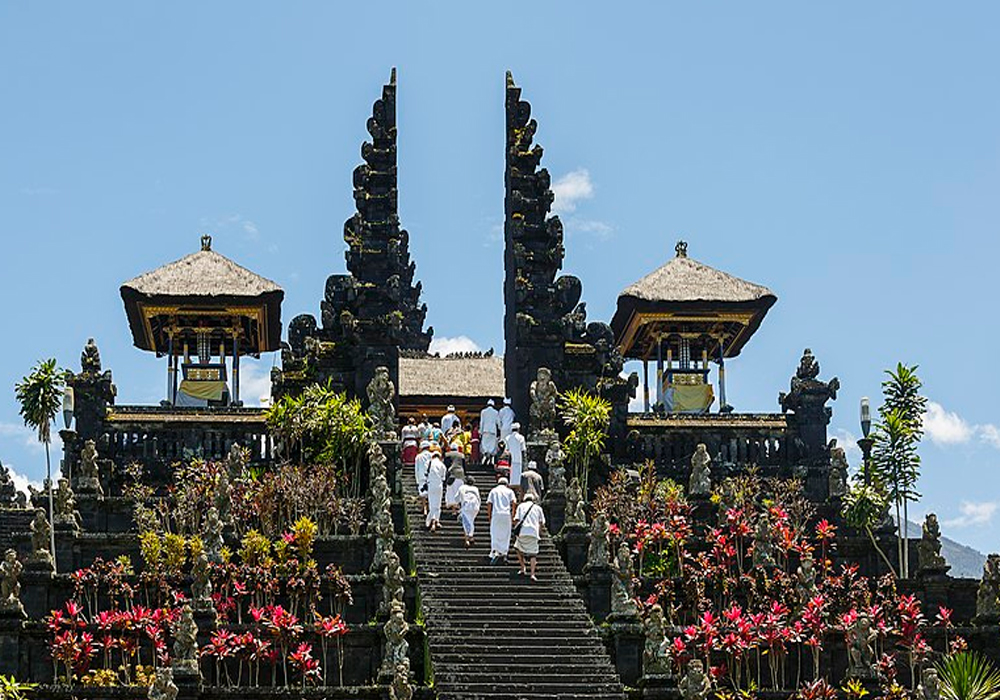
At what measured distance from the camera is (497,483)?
34750mm

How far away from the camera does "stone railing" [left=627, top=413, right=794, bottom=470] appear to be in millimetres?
41031

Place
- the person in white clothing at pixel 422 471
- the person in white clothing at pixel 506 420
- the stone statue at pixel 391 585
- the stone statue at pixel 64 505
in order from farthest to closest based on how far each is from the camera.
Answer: the person in white clothing at pixel 506 420, the person in white clothing at pixel 422 471, the stone statue at pixel 64 505, the stone statue at pixel 391 585

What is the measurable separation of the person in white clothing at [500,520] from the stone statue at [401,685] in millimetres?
4489

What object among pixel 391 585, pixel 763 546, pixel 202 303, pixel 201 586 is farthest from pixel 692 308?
pixel 201 586

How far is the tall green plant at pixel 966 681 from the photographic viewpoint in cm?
2594

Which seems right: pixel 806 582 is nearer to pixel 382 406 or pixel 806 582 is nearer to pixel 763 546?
pixel 763 546

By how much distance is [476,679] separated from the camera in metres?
27.3

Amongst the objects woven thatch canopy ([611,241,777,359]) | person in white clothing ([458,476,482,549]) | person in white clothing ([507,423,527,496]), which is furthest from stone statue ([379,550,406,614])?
woven thatch canopy ([611,241,777,359])

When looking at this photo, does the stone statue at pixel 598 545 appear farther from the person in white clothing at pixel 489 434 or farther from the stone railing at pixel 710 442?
the stone railing at pixel 710 442

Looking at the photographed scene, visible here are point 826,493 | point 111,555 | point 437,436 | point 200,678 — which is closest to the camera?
point 200,678

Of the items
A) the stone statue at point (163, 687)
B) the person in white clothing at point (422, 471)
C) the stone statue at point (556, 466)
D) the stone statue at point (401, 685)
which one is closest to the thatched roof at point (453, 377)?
the stone statue at point (556, 466)

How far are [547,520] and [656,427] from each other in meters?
7.67

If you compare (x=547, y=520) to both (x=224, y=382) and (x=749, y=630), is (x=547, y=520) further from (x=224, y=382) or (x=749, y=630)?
(x=224, y=382)

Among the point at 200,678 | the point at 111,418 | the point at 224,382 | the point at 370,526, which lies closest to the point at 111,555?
the point at 370,526
